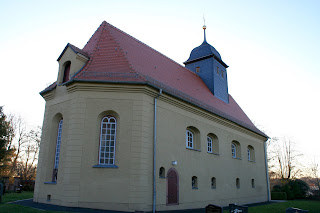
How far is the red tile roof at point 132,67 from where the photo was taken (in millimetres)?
13312

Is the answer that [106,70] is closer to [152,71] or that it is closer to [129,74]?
[129,74]

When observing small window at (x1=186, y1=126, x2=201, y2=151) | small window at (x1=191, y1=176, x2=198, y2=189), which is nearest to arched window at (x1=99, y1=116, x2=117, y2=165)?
small window at (x1=186, y1=126, x2=201, y2=151)

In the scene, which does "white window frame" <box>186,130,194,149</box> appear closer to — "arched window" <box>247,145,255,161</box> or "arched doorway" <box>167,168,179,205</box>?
"arched doorway" <box>167,168,179,205</box>

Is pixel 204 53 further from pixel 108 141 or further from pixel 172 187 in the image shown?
pixel 108 141

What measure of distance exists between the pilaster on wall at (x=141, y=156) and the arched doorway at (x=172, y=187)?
1.47 meters

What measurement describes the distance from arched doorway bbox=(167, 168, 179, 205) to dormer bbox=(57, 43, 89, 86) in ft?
24.5

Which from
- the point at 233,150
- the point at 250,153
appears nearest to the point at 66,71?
the point at 233,150

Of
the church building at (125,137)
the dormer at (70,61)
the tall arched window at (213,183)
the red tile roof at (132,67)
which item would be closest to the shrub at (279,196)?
the church building at (125,137)

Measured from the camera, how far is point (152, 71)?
1606 centimetres

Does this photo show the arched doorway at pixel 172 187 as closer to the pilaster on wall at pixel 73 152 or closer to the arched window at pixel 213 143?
the pilaster on wall at pixel 73 152

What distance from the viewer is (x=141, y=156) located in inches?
481

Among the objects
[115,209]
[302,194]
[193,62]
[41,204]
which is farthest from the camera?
[302,194]

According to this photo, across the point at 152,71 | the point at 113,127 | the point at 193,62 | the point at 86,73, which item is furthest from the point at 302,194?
the point at 86,73

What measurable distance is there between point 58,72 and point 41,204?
727cm
